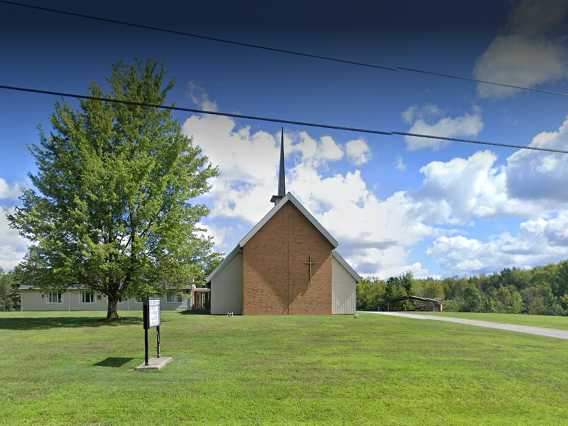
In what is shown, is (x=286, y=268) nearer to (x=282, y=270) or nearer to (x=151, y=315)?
(x=282, y=270)

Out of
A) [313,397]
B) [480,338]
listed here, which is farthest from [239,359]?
[480,338]

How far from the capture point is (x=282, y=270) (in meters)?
28.4

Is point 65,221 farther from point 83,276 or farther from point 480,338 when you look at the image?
point 480,338

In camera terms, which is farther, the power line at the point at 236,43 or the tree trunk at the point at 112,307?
the tree trunk at the point at 112,307

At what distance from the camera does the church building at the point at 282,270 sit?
2812 cm

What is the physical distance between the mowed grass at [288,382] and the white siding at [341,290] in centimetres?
1539

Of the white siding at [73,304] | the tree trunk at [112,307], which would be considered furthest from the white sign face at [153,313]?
the white siding at [73,304]

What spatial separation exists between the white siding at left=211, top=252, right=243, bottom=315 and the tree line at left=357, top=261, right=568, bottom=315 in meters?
27.6

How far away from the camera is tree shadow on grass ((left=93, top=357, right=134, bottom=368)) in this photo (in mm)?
10101

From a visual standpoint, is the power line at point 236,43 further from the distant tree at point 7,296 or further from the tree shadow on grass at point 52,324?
the distant tree at point 7,296

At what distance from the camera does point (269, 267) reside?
2828 cm

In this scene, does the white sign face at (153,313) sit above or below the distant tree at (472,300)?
above

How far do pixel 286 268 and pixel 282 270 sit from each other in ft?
0.95

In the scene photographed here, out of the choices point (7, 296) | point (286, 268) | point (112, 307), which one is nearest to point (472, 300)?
point (286, 268)
